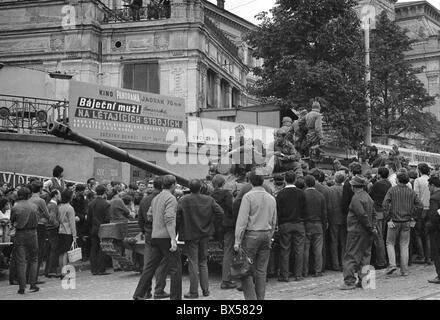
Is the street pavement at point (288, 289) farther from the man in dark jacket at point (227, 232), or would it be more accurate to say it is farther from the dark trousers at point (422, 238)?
the dark trousers at point (422, 238)

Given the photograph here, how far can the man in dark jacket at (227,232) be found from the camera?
38.0 ft

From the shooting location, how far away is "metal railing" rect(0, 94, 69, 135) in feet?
66.8

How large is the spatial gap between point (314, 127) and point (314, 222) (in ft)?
11.1

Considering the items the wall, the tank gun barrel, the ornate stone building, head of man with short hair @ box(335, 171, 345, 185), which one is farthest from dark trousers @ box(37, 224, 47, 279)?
the ornate stone building

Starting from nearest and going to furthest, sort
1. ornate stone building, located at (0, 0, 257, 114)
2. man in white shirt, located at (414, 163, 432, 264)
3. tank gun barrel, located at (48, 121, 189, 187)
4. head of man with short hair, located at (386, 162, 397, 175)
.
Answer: tank gun barrel, located at (48, 121, 189, 187)
man in white shirt, located at (414, 163, 432, 264)
head of man with short hair, located at (386, 162, 397, 175)
ornate stone building, located at (0, 0, 257, 114)

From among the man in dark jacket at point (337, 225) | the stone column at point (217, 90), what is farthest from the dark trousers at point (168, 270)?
the stone column at point (217, 90)

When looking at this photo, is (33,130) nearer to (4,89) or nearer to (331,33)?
(4,89)

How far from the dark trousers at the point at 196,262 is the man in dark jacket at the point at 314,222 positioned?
8.98ft

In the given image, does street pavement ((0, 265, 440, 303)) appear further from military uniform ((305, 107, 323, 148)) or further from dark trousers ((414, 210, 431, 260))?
military uniform ((305, 107, 323, 148))

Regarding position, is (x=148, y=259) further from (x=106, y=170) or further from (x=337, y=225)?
(x=106, y=170)

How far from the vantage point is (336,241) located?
1370 cm

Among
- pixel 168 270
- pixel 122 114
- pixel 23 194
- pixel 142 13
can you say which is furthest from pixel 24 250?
pixel 142 13

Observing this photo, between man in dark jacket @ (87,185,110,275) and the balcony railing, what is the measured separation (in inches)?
715
